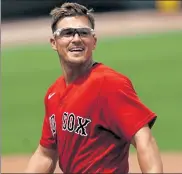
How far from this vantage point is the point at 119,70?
51.3 feet

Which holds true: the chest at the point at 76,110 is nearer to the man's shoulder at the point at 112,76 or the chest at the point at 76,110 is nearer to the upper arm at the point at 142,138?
the man's shoulder at the point at 112,76

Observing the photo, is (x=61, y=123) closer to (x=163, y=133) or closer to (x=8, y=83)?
(x=163, y=133)

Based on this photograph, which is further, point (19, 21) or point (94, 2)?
point (19, 21)

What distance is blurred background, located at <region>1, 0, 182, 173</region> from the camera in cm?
1110

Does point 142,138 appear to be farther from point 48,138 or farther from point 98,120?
point 48,138

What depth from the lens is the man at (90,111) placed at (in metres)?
3.21

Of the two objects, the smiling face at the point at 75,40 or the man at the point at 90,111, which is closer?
the man at the point at 90,111

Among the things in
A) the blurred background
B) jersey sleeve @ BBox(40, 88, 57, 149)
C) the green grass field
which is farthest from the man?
→ the green grass field

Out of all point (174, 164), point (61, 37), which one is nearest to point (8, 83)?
point (174, 164)

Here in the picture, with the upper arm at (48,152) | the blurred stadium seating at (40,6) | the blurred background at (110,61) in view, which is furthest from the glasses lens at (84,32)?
the blurred stadium seating at (40,6)

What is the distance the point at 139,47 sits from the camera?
58.7 feet

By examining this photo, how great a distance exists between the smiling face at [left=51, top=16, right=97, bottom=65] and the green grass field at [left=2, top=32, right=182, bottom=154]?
6776 millimetres

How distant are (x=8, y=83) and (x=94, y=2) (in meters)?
6.70

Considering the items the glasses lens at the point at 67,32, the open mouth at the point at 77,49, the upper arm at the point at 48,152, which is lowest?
the upper arm at the point at 48,152
